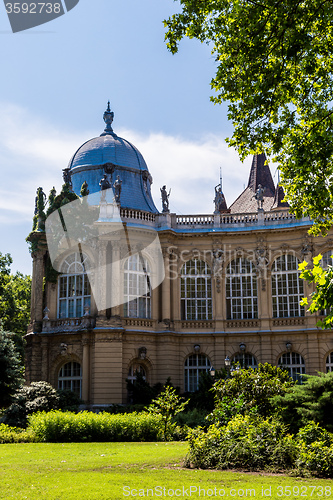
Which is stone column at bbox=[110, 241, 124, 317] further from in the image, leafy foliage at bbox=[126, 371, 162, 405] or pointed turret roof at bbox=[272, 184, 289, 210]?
pointed turret roof at bbox=[272, 184, 289, 210]

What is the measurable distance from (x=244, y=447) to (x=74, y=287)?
2357 centimetres

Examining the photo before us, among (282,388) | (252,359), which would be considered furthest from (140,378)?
(282,388)

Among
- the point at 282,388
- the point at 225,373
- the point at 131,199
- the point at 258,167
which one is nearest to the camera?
the point at 282,388

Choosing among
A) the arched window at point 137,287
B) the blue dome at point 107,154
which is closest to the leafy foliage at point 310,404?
the arched window at point 137,287

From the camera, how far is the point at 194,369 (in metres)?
37.5

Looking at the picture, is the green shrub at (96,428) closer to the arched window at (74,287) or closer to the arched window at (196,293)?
the arched window at (74,287)

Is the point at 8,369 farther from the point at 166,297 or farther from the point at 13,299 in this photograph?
the point at 13,299

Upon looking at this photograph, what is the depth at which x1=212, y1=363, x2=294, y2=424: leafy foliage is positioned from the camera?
757 inches

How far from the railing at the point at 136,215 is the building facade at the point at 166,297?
0.07m

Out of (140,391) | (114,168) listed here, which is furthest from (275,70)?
(114,168)

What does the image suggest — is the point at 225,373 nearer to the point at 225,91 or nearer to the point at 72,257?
the point at 72,257

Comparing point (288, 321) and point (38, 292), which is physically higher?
point (38, 292)

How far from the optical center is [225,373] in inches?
1244

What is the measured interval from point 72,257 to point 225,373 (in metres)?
12.3
